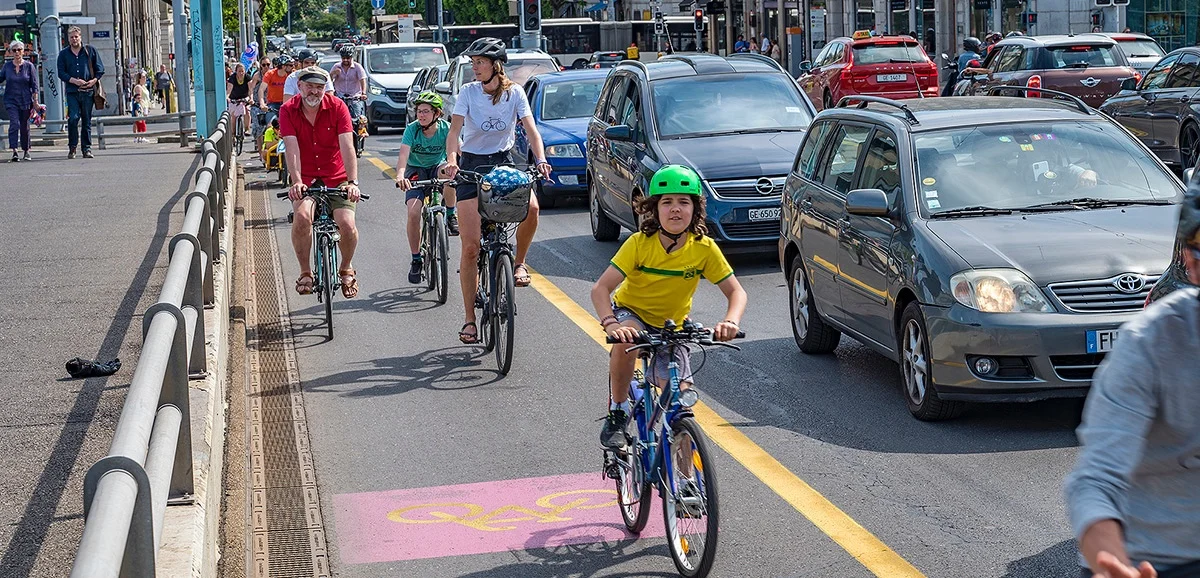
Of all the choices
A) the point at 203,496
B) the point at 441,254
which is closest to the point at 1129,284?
the point at 203,496

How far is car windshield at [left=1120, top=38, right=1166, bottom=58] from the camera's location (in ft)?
103

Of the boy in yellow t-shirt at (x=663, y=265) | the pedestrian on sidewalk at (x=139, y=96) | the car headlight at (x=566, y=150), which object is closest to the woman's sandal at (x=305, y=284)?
the boy in yellow t-shirt at (x=663, y=265)

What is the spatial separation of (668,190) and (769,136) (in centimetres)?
915

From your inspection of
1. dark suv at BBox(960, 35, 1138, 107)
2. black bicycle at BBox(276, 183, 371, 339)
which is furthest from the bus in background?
black bicycle at BBox(276, 183, 371, 339)

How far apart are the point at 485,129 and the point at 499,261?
46.8 inches

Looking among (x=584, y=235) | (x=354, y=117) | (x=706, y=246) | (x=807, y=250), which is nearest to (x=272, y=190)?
(x=354, y=117)

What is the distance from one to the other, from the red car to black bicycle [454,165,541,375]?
24604mm

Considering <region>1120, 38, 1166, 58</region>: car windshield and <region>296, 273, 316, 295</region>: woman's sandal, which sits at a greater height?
<region>1120, 38, 1166, 58</region>: car windshield

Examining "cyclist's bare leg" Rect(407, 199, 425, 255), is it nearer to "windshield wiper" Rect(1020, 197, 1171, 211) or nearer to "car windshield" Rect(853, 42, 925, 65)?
"windshield wiper" Rect(1020, 197, 1171, 211)

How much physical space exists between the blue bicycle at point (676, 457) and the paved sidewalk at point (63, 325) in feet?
6.33

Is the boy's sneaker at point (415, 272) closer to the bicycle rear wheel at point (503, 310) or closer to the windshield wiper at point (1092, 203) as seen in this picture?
the bicycle rear wheel at point (503, 310)

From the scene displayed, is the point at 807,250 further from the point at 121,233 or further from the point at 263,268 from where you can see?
the point at 121,233

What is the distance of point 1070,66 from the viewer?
28.0m

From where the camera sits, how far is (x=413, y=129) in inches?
509
